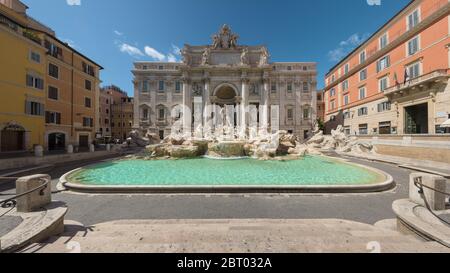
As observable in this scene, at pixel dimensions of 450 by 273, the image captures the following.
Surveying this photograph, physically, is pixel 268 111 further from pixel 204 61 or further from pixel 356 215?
pixel 356 215

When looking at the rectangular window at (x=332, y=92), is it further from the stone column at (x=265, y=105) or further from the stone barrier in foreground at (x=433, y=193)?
the stone barrier in foreground at (x=433, y=193)

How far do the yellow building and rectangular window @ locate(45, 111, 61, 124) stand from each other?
5.14 feet

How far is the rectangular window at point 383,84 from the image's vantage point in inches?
940

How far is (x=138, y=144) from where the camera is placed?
103 feet

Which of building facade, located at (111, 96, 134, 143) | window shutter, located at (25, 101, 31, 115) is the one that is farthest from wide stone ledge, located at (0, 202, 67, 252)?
building facade, located at (111, 96, 134, 143)

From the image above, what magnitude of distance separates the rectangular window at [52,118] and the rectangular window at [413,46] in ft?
147

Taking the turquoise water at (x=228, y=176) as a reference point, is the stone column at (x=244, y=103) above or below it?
above

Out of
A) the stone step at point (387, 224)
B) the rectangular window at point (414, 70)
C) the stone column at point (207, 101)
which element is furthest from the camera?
the stone column at point (207, 101)

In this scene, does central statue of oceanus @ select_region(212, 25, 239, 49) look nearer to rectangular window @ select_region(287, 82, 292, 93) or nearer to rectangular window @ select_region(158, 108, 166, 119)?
rectangular window @ select_region(287, 82, 292, 93)

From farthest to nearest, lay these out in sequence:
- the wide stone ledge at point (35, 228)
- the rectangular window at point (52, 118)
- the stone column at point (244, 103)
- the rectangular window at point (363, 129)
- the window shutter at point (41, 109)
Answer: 1. the stone column at point (244, 103)
2. the rectangular window at point (363, 129)
3. the rectangular window at point (52, 118)
4. the window shutter at point (41, 109)
5. the wide stone ledge at point (35, 228)

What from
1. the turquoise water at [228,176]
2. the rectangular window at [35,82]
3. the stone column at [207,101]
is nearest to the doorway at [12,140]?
the rectangular window at [35,82]

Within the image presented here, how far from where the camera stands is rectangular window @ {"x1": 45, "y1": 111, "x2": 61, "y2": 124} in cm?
2090
